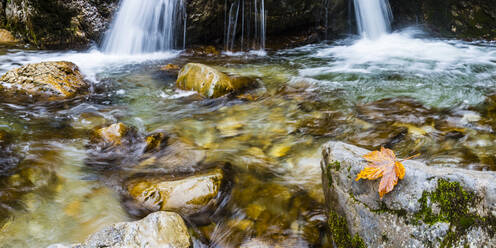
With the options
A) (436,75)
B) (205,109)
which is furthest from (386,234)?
(436,75)

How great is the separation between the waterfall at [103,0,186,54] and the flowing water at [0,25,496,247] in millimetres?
1004

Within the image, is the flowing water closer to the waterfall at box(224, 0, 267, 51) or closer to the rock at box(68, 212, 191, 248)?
the rock at box(68, 212, 191, 248)

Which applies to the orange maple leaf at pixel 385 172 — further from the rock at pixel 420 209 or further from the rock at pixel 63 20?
the rock at pixel 63 20

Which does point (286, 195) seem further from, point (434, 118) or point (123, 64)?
point (123, 64)

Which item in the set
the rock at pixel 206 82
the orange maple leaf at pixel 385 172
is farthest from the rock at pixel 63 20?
the orange maple leaf at pixel 385 172

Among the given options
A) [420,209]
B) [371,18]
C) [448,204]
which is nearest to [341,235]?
[420,209]

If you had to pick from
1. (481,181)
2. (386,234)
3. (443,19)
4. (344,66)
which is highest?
(443,19)

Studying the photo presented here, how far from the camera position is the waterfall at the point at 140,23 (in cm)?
920

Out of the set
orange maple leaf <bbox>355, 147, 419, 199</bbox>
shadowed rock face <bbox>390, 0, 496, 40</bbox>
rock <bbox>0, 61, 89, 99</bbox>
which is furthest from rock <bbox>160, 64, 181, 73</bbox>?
shadowed rock face <bbox>390, 0, 496, 40</bbox>

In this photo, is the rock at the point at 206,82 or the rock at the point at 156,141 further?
the rock at the point at 206,82

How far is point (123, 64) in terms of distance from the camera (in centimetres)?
835

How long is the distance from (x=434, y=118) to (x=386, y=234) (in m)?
3.39

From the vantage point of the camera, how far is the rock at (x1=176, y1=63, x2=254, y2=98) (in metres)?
5.90

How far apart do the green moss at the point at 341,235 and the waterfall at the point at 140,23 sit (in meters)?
8.34
